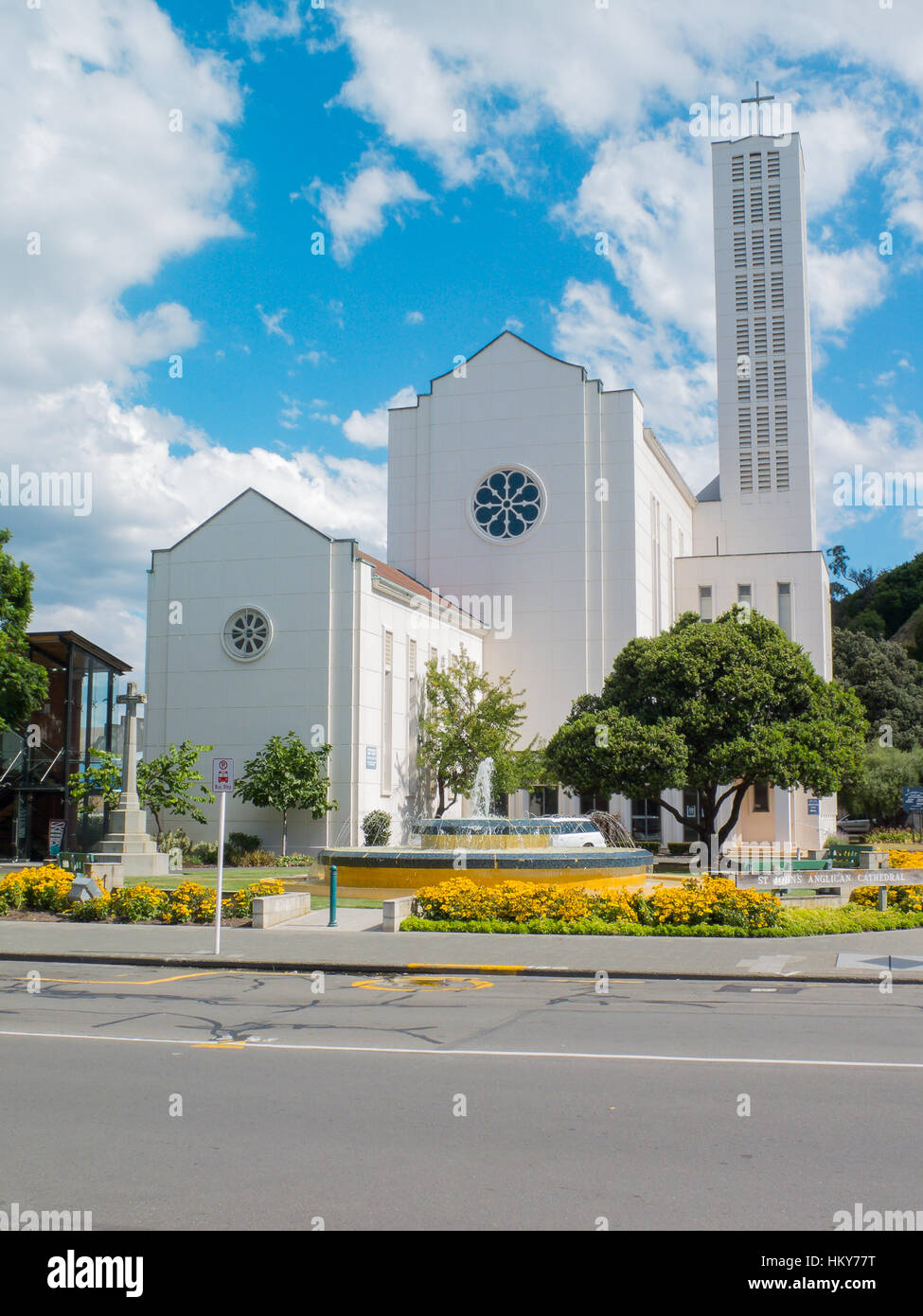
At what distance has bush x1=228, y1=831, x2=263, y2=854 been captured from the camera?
119 ft

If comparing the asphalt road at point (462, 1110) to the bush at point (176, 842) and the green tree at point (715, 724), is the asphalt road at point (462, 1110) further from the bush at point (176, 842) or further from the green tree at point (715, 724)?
the bush at point (176, 842)

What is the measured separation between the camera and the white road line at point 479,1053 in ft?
29.3

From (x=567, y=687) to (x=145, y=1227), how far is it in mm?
42923

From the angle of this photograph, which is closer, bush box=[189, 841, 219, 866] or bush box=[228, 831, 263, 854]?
bush box=[189, 841, 219, 866]

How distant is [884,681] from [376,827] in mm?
50136

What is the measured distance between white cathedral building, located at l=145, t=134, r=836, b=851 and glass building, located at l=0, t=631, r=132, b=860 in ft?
11.3

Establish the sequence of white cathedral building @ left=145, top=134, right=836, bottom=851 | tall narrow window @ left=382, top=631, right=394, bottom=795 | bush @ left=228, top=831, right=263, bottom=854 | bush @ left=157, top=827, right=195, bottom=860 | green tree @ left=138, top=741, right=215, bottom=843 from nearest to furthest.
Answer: bush @ left=157, top=827, right=195, bottom=860 → green tree @ left=138, top=741, right=215, bottom=843 → bush @ left=228, top=831, right=263, bottom=854 → white cathedral building @ left=145, top=134, right=836, bottom=851 → tall narrow window @ left=382, top=631, right=394, bottom=795

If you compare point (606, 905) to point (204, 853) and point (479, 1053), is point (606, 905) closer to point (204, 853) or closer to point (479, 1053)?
point (479, 1053)

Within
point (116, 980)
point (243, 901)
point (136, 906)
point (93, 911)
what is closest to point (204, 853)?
point (93, 911)

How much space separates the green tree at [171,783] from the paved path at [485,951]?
16778 millimetres

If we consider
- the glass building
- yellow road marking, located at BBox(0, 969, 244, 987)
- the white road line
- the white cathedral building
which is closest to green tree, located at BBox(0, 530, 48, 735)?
the glass building

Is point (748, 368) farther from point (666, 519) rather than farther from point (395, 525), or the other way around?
point (395, 525)

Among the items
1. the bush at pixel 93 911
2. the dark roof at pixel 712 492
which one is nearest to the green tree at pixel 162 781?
the bush at pixel 93 911

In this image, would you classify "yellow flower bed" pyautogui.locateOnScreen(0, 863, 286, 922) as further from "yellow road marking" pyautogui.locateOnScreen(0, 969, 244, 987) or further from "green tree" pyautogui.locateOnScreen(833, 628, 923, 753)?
"green tree" pyautogui.locateOnScreen(833, 628, 923, 753)
